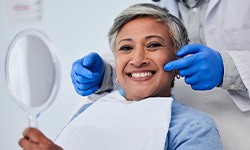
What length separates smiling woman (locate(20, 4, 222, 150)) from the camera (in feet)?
3.29

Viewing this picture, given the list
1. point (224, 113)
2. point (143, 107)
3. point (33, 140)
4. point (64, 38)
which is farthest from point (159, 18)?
point (64, 38)

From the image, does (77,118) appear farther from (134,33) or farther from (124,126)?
(134,33)

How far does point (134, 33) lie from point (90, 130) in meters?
0.33

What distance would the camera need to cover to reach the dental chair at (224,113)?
1.18 metres

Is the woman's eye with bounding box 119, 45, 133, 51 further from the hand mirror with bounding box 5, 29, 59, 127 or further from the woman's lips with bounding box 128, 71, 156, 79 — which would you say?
the hand mirror with bounding box 5, 29, 59, 127

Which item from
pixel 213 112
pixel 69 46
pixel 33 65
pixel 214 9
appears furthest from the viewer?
pixel 69 46

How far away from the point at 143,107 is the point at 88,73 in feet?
1.08

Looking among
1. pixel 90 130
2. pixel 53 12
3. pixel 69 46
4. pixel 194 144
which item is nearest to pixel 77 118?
pixel 90 130

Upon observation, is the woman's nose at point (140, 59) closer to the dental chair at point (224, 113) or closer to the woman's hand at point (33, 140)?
the dental chair at point (224, 113)

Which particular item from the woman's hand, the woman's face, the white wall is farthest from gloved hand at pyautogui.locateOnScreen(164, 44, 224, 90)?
the white wall

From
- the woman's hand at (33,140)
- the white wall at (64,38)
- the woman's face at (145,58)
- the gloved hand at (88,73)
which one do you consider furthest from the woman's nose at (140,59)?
the white wall at (64,38)

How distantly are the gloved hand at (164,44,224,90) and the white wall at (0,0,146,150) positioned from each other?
928 millimetres

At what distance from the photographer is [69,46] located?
212 centimetres

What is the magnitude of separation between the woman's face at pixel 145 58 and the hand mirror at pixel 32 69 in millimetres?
293
